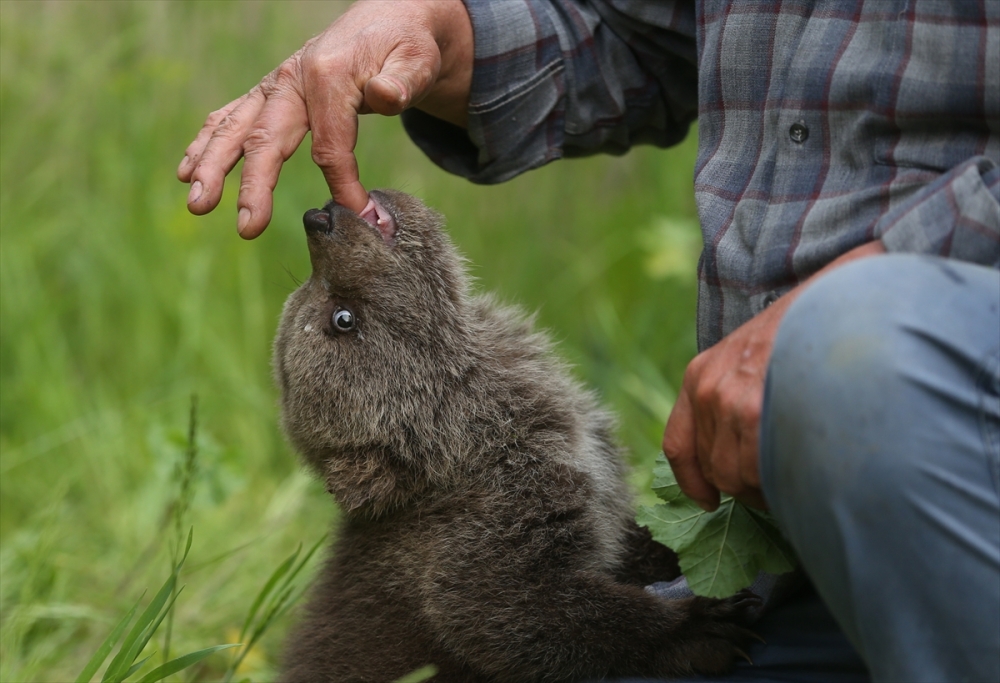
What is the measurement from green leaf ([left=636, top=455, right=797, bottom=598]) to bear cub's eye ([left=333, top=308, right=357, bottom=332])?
1077 millimetres

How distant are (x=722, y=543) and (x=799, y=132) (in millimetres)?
1019

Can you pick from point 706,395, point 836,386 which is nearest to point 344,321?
point 706,395

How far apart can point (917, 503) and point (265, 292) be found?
489cm

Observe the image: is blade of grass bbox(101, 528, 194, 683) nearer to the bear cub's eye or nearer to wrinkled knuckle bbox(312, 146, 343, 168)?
the bear cub's eye

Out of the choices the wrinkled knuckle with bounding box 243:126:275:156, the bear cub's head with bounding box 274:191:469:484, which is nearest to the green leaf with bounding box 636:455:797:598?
the bear cub's head with bounding box 274:191:469:484

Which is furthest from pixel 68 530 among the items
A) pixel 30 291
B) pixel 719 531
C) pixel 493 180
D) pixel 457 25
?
pixel 719 531

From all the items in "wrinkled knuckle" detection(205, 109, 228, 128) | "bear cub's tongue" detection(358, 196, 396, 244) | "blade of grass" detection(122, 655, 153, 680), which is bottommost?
"blade of grass" detection(122, 655, 153, 680)

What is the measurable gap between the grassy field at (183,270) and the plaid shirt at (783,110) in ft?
5.10

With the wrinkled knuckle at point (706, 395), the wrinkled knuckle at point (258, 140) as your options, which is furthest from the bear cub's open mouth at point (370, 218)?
the wrinkled knuckle at point (706, 395)

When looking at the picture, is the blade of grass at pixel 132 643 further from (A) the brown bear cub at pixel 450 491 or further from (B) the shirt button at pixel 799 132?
(B) the shirt button at pixel 799 132

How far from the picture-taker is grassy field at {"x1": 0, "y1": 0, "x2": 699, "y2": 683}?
481 cm

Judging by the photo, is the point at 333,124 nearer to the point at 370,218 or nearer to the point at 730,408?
the point at 370,218

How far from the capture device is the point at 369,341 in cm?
305

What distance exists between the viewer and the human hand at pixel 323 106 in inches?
99.0
